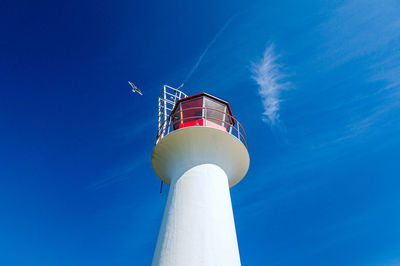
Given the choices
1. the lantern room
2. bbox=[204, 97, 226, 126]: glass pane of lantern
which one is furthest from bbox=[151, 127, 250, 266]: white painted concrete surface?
bbox=[204, 97, 226, 126]: glass pane of lantern

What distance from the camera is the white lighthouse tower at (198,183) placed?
536cm

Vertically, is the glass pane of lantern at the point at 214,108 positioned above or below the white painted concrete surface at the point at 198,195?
above

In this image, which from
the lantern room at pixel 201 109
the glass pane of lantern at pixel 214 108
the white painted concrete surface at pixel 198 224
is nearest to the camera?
the white painted concrete surface at pixel 198 224

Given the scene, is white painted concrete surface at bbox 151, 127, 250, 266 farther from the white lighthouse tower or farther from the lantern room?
the lantern room

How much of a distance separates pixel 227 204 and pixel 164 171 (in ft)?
7.48

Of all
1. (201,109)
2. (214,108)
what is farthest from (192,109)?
(214,108)

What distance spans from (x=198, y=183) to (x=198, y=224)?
1077mm

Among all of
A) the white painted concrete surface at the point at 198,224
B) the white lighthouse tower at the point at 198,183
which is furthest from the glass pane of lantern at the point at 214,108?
the white painted concrete surface at the point at 198,224

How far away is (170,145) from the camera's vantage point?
7480mm

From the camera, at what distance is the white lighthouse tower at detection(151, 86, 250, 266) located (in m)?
5.36

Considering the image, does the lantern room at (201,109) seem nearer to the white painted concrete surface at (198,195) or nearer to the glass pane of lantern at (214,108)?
the glass pane of lantern at (214,108)

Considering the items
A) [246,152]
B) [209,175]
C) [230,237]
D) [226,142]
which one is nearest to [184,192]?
[209,175]

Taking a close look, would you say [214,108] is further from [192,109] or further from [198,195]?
[198,195]

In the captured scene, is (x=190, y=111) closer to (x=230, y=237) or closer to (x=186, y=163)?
(x=186, y=163)
